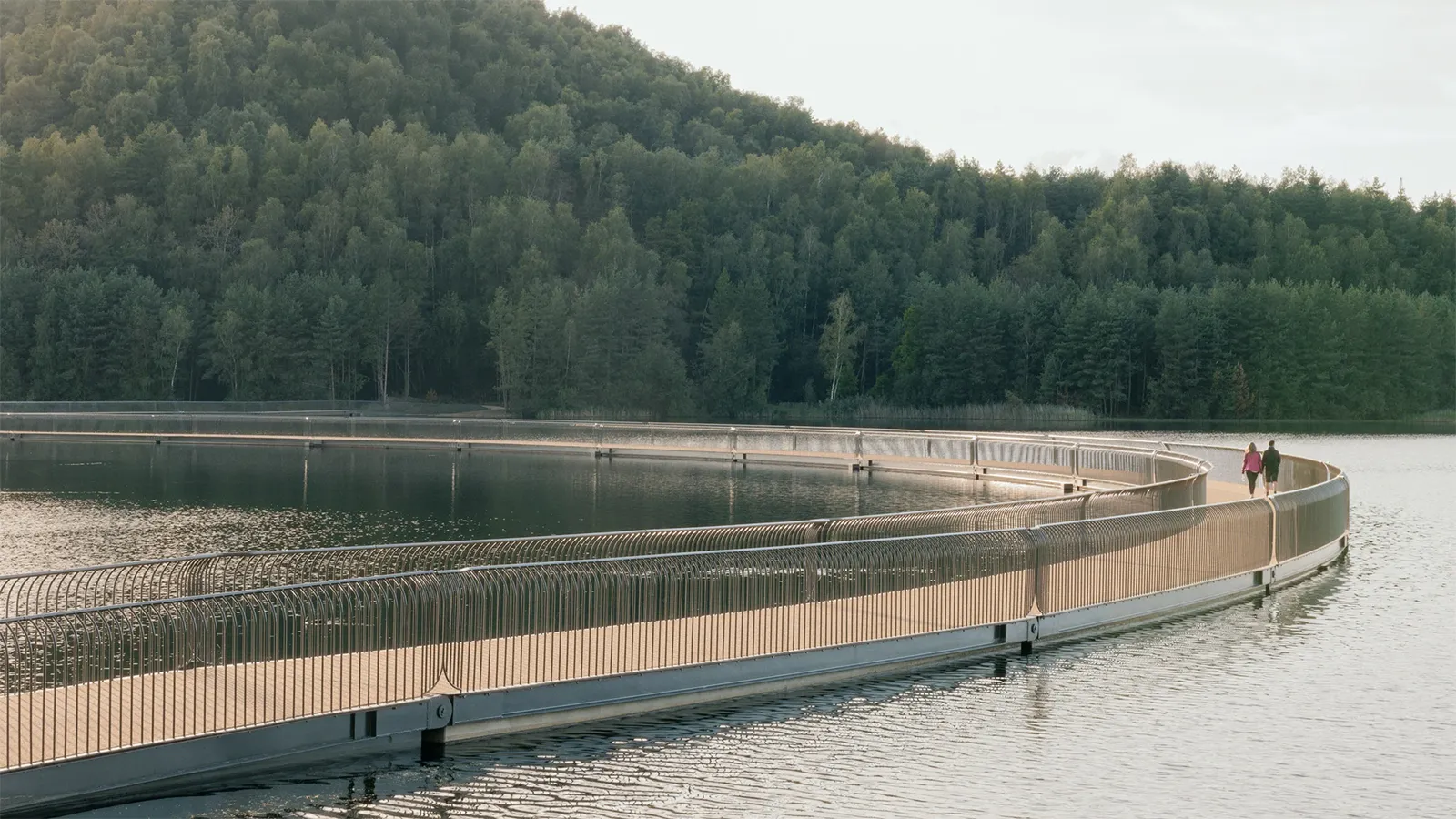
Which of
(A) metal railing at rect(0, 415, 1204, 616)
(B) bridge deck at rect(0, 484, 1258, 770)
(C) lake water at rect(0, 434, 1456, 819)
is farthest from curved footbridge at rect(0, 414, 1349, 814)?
(C) lake water at rect(0, 434, 1456, 819)

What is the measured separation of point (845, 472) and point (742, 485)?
729 centimetres

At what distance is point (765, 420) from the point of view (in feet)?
403

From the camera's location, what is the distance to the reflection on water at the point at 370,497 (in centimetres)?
3425

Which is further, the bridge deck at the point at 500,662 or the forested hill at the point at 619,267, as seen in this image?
the forested hill at the point at 619,267

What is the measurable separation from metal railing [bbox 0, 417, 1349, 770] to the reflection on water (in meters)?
12.4

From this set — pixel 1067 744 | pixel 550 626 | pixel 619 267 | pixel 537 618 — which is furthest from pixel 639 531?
pixel 619 267

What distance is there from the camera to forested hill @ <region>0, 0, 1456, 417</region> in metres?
116

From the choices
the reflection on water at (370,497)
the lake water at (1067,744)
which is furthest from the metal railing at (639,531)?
the lake water at (1067,744)

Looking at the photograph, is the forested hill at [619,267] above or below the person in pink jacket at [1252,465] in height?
above

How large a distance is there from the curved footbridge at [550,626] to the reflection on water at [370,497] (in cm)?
718

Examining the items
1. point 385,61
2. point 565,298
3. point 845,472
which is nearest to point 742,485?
point 845,472

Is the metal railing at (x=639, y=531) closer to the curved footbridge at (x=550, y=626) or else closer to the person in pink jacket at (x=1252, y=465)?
the curved footbridge at (x=550, y=626)

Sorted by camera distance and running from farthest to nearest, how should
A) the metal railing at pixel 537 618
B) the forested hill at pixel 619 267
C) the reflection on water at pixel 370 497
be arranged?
the forested hill at pixel 619 267, the reflection on water at pixel 370 497, the metal railing at pixel 537 618

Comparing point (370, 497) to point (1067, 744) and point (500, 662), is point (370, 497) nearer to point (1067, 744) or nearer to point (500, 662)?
point (500, 662)
